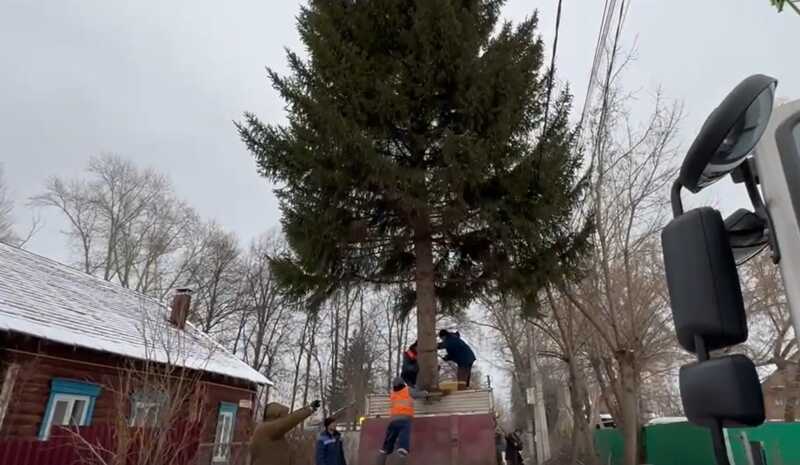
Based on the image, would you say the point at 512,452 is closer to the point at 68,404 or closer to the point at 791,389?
the point at 791,389

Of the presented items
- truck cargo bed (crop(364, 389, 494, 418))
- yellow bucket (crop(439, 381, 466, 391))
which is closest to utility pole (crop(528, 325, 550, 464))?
yellow bucket (crop(439, 381, 466, 391))

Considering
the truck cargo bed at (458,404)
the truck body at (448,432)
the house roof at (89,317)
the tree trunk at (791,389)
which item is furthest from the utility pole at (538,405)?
the truck body at (448,432)

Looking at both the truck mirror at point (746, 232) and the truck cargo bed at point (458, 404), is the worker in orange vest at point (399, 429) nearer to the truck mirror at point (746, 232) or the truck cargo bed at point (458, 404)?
the truck cargo bed at point (458, 404)

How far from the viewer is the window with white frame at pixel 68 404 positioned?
951 centimetres

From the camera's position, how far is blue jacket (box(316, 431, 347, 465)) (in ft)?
26.1

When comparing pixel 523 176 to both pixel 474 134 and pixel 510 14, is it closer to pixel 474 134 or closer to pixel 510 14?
pixel 474 134

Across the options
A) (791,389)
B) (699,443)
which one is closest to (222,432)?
(699,443)

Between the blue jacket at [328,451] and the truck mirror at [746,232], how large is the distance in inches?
295

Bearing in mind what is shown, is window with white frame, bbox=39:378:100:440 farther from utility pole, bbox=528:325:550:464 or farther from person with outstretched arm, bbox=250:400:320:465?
utility pole, bbox=528:325:550:464

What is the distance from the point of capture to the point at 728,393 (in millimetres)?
1360

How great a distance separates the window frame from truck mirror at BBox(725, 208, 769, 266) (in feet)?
43.2

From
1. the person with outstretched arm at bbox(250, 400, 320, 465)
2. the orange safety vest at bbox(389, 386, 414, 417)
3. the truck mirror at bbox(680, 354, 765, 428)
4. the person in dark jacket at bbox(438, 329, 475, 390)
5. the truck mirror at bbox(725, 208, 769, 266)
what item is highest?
the person in dark jacket at bbox(438, 329, 475, 390)

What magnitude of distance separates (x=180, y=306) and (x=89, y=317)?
4065mm

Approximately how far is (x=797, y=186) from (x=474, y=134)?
27.8ft
